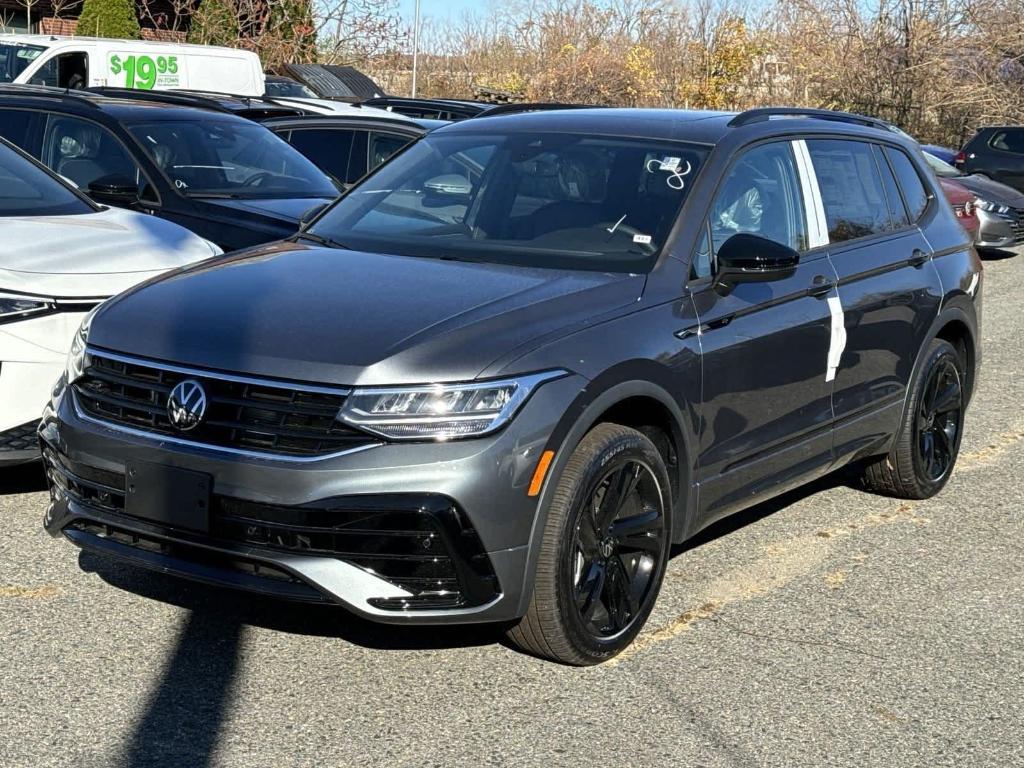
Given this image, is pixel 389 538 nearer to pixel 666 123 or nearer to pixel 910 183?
pixel 666 123

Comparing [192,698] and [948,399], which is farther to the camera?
[948,399]

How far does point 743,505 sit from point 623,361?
1130 mm

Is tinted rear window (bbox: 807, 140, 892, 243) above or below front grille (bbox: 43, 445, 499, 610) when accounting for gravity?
above

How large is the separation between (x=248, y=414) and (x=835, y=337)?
2510 mm

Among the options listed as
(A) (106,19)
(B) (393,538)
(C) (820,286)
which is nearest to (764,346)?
(C) (820,286)

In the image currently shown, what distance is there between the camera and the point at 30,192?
7113 mm

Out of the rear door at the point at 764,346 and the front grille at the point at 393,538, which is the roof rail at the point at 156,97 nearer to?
the rear door at the point at 764,346

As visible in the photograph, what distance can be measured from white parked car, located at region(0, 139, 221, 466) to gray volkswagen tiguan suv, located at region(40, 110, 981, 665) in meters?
0.93

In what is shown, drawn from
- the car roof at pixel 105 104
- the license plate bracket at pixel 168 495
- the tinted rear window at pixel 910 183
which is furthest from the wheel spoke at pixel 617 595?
the car roof at pixel 105 104

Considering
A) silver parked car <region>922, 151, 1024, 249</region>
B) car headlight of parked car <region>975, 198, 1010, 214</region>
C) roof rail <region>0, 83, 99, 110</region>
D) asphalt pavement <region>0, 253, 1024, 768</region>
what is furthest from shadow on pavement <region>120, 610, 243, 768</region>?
car headlight of parked car <region>975, 198, 1010, 214</region>

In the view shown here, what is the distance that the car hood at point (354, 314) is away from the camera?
4.16 m

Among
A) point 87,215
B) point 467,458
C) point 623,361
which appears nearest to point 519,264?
point 623,361

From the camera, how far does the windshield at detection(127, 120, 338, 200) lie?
9.05 meters

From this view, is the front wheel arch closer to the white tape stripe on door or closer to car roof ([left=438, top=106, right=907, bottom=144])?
the white tape stripe on door
